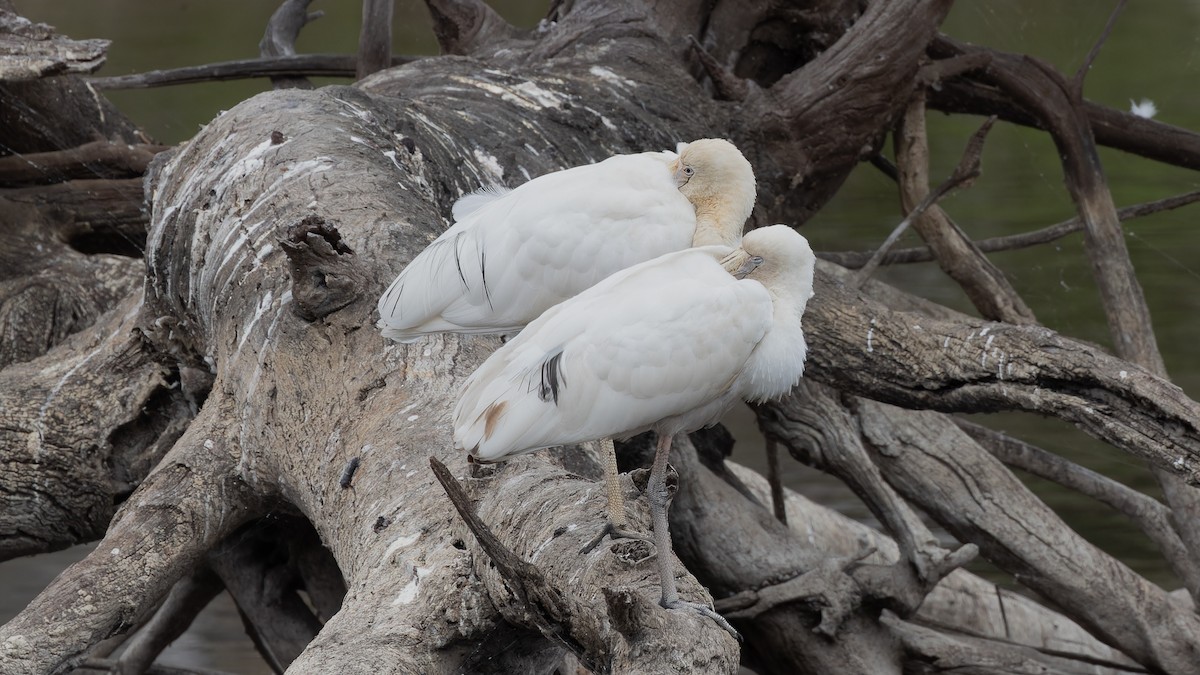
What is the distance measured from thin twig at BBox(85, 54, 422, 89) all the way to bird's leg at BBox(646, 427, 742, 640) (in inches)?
115

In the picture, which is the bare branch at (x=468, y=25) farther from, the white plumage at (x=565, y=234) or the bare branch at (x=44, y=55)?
the white plumage at (x=565, y=234)

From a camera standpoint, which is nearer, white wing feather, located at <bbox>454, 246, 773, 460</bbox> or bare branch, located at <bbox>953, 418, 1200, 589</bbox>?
white wing feather, located at <bbox>454, 246, 773, 460</bbox>

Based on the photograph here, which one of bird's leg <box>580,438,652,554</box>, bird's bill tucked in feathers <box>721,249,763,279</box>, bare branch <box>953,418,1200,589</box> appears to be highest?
bird's bill tucked in feathers <box>721,249,763,279</box>

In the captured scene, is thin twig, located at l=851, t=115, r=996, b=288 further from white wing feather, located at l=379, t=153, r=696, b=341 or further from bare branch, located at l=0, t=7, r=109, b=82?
bare branch, located at l=0, t=7, r=109, b=82

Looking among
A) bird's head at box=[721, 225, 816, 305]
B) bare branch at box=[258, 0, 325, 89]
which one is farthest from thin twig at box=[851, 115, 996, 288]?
bare branch at box=[258, 0, 325, 89]

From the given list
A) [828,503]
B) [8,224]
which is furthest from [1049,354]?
[828,503]

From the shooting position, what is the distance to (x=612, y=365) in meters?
2.16

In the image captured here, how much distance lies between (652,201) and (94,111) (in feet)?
8.25

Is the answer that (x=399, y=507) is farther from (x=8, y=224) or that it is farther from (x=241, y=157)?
(x=8, y=224)

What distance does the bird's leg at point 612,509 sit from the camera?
2.10m

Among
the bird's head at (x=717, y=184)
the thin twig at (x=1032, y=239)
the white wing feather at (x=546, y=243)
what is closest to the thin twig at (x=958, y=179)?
the thin twig at (x=1032, y=239)

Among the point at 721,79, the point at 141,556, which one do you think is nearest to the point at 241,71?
the point at 721,79

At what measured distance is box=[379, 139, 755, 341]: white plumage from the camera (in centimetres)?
262

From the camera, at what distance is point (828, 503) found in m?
6.64
